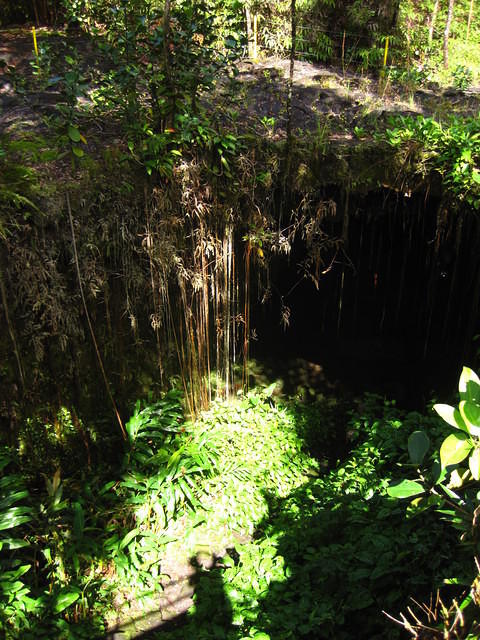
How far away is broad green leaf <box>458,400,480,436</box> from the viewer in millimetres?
1147

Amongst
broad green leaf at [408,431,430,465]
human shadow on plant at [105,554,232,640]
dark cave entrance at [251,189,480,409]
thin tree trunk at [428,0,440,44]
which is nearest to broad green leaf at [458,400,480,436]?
broad green leaf at [408,431,430,465]

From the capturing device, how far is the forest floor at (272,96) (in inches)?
173

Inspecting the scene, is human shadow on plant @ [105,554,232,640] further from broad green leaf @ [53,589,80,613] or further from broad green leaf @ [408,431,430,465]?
broad green leaf @ [408,431,430,465]

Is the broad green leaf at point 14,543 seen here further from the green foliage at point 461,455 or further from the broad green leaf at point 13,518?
the green foliage at point 461,455


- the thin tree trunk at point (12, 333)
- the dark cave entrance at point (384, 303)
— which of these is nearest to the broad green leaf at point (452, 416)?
the thin tree trunk at point (12, 333)

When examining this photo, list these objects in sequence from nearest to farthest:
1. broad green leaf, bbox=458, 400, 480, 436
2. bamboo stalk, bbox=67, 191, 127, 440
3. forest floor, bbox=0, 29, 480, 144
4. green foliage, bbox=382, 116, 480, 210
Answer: broad green leaf, bbox=458, 400, 480, 436, bamboo stalk, bbox=67, 191, 127, 440, green foliage, bbox=382, 116, 480, 210, forest floor, bbox=0, 29, 480, 144

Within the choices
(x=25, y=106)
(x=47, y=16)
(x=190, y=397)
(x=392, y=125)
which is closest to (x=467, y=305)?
(x=392, y=125)

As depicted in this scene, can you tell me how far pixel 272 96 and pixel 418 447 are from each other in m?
Answer: 5.06

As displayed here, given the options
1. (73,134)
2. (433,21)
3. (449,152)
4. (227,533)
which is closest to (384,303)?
(449,152)

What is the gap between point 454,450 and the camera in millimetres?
1209

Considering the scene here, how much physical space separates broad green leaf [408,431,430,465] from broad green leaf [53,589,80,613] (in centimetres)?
255

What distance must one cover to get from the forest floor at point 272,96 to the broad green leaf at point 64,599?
11.3 feet

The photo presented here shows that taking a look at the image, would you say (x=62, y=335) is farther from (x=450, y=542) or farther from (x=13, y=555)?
(x=450, y=542)

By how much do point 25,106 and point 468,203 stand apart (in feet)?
13.6
